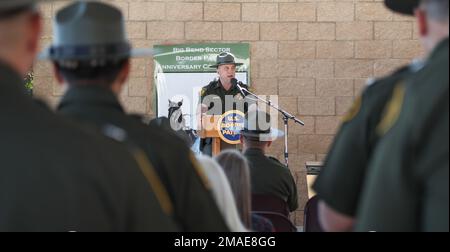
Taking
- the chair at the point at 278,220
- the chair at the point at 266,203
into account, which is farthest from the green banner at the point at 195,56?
the chair at the point at 278,220

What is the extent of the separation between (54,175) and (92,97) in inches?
29.9

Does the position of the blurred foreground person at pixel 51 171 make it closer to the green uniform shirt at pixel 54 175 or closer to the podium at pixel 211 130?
the green uniform shirt at pixel 54 175

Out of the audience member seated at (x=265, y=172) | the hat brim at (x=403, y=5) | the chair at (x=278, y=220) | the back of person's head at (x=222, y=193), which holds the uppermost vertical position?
the hat brim at (x=403, y=5)

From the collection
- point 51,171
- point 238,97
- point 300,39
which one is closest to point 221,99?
point 238,97

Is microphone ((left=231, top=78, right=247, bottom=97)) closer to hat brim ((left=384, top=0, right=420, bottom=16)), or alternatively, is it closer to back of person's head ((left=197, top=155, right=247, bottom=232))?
back of person's head ((left=197, top=155, right=247, bottom=232))

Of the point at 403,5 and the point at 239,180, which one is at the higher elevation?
the point at 403,5

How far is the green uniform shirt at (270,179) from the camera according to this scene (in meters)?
5.12

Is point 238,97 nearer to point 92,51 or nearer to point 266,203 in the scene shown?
point 266,203

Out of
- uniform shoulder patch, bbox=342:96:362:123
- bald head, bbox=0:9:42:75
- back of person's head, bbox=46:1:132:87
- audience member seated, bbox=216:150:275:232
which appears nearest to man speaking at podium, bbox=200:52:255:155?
audience member seated, bbox=216:150:275:232

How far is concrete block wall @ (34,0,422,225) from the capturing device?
10164mm

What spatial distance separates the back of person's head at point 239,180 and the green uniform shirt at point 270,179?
1.33 metres

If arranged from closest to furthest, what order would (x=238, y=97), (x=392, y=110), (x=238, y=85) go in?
(x=392, y=110), (x=238, y=85), (x=238, y=97)

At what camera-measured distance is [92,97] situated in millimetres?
2293

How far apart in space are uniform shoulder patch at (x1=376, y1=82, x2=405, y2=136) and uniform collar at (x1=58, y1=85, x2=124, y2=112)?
0.75 m
